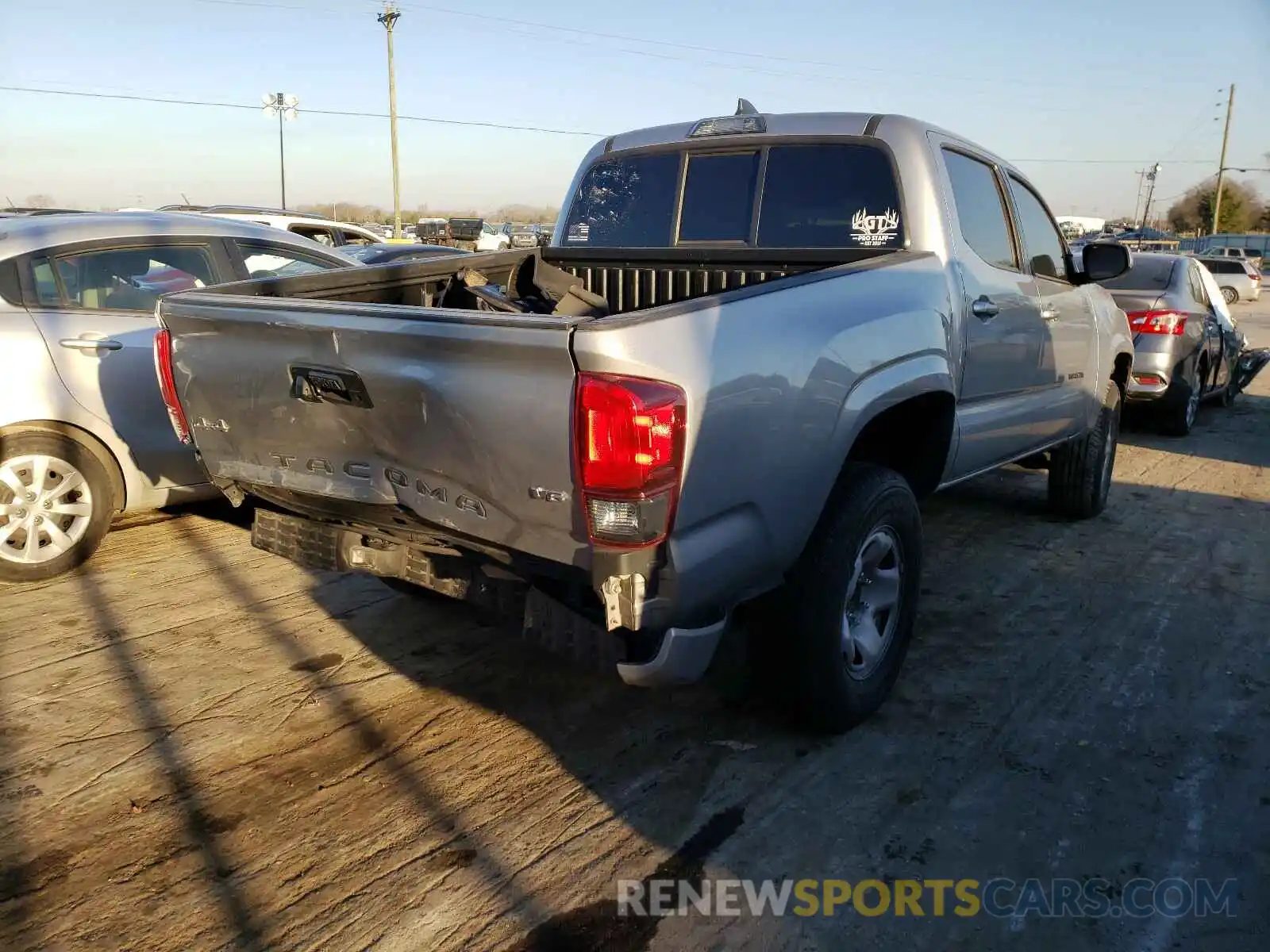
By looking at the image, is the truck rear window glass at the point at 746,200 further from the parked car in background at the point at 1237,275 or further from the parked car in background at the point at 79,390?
the parked car in background at the point at 1237,275

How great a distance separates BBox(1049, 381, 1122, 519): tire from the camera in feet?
19.9

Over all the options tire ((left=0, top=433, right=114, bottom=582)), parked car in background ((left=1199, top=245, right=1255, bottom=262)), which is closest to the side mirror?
tire ((left=0, top=433, right=114, bottom=582))

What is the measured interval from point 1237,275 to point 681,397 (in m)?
35.4

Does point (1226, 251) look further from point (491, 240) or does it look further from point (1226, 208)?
point (1226, 208)

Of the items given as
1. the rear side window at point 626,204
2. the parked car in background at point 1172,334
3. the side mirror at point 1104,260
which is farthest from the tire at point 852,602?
the parked car in background at point 1172,334

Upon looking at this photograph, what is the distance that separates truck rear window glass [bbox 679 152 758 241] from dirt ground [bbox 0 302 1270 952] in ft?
6.53

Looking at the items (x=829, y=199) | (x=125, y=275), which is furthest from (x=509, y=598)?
(x=125, y=275)

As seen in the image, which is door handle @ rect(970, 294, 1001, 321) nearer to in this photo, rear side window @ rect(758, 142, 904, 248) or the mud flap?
rear side window @ rect(758, 142, 904, 248)

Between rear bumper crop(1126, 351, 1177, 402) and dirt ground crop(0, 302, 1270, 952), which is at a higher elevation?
rear bumper crop(1126, 351, 1177, 402)

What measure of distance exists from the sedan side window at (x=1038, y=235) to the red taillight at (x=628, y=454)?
10.5 ft

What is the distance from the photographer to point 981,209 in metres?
4.62

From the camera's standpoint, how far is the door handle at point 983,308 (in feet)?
13.9

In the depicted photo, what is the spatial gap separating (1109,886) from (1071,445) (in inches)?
150

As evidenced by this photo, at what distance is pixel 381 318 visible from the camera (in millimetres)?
2811
